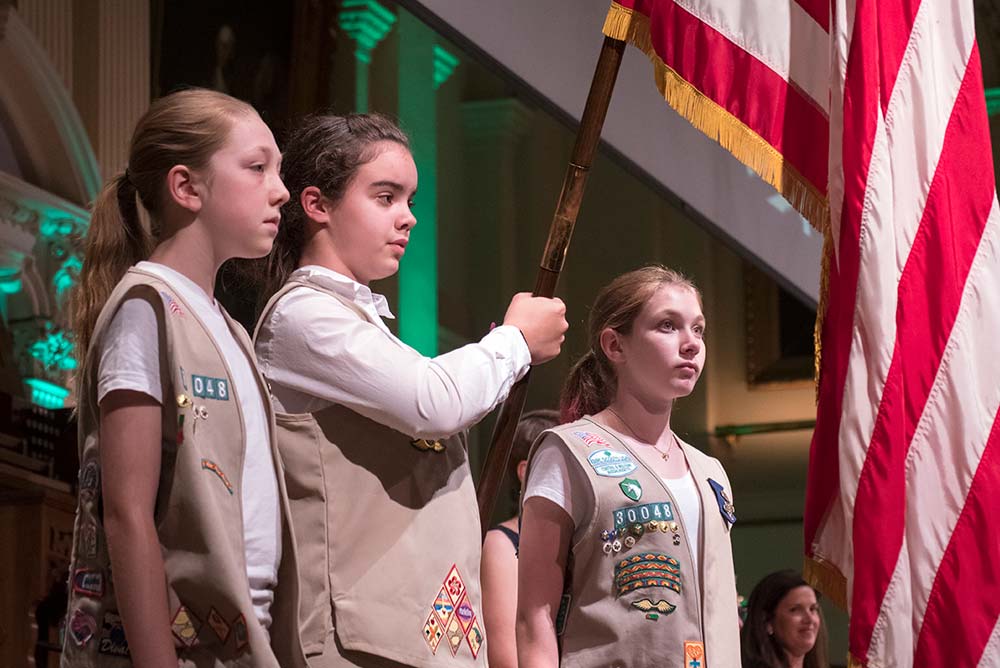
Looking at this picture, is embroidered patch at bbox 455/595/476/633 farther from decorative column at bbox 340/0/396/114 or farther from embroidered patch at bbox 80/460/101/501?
decorative column at bbox 340/0/396/114

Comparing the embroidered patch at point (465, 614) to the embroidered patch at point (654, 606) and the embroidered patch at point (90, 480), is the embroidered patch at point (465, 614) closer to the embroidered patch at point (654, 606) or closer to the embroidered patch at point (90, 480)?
the embroidered patch at point (654, 606)

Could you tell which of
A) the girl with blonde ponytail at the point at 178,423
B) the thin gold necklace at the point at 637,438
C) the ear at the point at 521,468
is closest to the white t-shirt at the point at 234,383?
the girl with blonde ponytail at the point at 178,423

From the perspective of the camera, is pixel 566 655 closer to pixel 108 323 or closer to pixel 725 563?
pixel 725 563

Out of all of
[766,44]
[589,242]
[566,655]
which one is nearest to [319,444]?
[566,655]

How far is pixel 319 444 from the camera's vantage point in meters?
2.21

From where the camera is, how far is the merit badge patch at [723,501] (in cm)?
287

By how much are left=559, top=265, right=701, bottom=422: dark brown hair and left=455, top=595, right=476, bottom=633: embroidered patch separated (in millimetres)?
919

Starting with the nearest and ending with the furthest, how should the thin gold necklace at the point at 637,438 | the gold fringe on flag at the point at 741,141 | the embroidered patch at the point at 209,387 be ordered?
the embroidered patch at the point at 209,387 → the thin gold necklace at the point at 637,438 → the gold fringe on flag at the point at 741,141

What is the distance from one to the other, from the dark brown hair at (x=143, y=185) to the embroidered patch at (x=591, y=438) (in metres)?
0.99

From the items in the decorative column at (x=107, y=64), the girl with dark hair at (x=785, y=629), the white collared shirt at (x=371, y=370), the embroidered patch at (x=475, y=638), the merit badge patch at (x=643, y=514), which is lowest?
the girl with dark hair at (x=785, y=629)

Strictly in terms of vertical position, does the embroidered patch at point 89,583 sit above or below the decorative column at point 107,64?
below

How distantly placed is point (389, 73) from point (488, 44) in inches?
89.8

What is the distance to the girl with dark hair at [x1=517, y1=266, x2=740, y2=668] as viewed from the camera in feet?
8.75

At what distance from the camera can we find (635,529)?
2.72m
